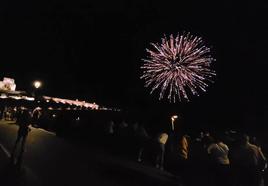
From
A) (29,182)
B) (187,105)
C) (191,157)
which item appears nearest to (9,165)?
(29,182)

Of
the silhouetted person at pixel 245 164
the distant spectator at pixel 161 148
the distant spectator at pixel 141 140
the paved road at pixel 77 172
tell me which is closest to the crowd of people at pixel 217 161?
the silhouetted person at pixel 245 164

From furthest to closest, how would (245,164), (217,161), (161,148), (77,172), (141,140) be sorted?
(141,140)
(161,148)
(77,172)
(217,161)
(245,164)

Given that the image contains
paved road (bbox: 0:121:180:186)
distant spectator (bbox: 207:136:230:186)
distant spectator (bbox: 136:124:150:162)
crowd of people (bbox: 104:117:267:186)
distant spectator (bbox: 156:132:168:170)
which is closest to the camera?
crowd of people (bbox: 104:117:267:186)

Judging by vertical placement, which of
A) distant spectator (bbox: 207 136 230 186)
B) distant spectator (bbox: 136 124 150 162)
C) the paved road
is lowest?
the paved road

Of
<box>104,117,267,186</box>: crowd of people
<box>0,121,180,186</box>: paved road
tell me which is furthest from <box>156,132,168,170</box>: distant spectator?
<box>104,117,267,186</box>: crowd of people

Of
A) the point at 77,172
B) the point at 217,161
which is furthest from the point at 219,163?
the point at 77,172

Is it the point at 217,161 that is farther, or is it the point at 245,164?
the point at 217,161

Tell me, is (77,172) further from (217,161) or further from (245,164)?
(245,164)

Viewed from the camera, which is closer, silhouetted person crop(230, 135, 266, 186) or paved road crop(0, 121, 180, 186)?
silhouetted person crop(230, 135, 266, 186)

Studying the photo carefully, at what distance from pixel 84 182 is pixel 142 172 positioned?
347 centimetres

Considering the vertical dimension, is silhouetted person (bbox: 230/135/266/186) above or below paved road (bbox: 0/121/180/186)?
above

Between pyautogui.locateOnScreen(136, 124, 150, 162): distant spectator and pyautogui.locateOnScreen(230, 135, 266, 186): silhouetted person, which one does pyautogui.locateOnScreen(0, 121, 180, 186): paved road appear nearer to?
pyautogui.locateOnScreen(136, 124, 150, 162): distant spectator

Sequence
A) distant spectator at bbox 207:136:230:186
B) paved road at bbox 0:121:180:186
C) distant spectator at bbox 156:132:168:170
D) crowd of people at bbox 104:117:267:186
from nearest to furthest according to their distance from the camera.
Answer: crowd of people at bbox 104:117:267:186 → distant spectator at bbox 207:136:230:186 → paved road at bbox 0:121:180:186 → distant spectator at bbox 156:132:168:170

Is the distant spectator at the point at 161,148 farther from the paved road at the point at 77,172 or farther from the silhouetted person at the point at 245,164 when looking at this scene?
the silhouetted person at the point at 245,164
